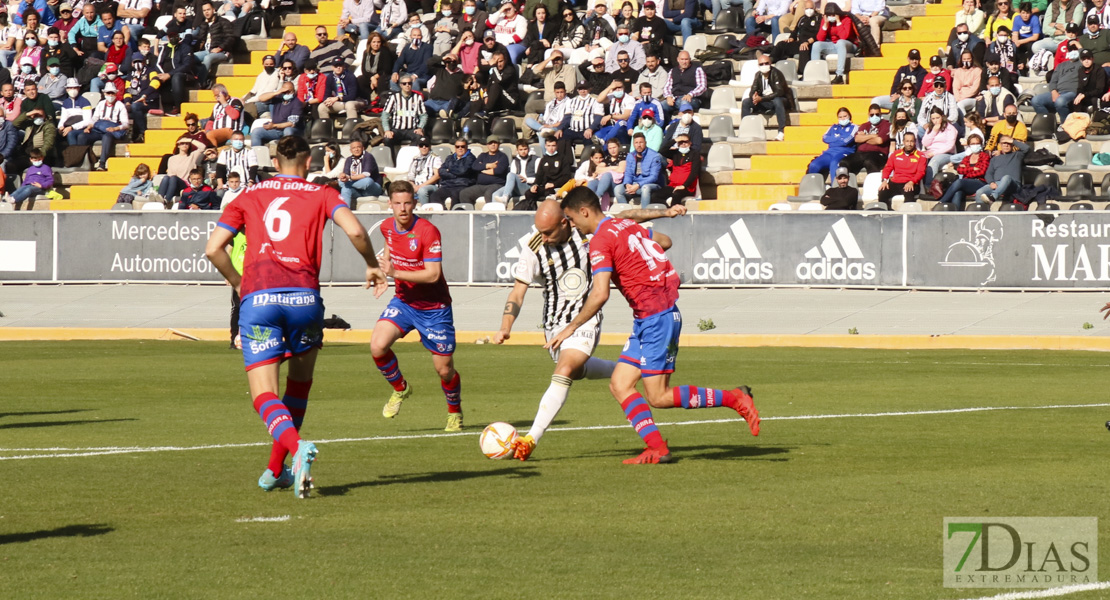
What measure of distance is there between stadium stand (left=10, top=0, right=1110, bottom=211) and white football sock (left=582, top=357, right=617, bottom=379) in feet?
54.6

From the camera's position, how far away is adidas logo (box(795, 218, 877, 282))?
2670 centimetres

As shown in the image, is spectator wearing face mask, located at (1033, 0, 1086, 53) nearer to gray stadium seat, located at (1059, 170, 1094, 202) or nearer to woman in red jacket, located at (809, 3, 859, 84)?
woman in red jacket, located at (809, 3, 859, 84)

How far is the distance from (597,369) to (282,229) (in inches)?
133

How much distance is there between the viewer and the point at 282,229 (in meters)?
9.08

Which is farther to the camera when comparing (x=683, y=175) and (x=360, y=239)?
(x=683, y=175)

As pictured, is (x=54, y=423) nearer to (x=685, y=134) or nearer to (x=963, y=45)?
(x=685, y=134)

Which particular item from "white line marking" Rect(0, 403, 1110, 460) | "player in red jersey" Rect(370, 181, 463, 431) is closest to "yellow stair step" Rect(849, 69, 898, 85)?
"white line marking" Rect(0, 403, 1110, 460)

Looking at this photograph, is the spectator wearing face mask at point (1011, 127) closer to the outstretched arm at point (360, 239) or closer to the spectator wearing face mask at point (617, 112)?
the spectator wearing face mask at point (617, 112)

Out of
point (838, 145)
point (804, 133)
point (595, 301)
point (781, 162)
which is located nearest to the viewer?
point (595, 301)

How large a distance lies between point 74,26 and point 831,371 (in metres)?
27.1

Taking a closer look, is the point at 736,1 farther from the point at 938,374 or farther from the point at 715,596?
the point at 715,596

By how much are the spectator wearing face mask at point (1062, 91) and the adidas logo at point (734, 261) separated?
640 cm

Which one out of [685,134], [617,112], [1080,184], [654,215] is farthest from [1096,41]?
[654,215]

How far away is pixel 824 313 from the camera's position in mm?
25688
